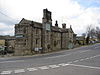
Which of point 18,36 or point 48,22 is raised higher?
point 48,22

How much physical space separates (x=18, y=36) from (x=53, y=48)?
15680 mm

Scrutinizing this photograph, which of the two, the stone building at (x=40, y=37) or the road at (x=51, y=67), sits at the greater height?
the stone building at (x=40, y=37)

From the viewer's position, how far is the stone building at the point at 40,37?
1337 inches

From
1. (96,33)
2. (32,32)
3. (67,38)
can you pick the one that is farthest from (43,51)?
(96,33)

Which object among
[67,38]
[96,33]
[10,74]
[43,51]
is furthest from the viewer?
[96,33]

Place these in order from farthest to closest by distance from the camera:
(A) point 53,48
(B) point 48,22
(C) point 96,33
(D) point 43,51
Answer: (C) point 96,33 → (A) point 53,48 → (B) point 48,22 → (D) point 43,51

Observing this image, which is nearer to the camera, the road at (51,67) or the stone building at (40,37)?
the road at (51,67)

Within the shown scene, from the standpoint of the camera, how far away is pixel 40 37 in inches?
1537

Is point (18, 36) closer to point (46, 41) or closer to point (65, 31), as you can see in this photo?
point (46, 41)

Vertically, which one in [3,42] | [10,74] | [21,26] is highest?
[21,26]

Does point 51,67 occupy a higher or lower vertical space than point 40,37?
lower

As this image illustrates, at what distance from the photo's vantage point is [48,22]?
138 feet

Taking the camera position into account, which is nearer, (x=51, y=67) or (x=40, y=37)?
(x=51, y=67)

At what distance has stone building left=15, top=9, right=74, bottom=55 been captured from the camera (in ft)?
111
